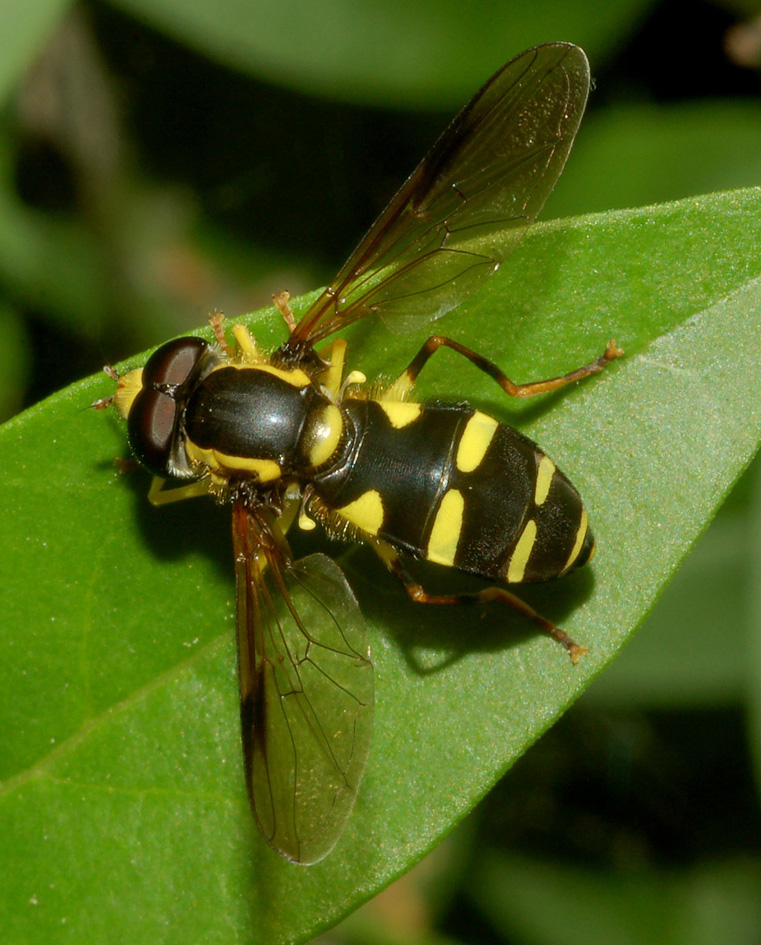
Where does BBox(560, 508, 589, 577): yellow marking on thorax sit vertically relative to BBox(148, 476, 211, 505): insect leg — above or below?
above

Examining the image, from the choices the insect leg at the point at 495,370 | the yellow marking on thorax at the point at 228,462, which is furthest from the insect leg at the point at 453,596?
the insect leg at the point at 495,370

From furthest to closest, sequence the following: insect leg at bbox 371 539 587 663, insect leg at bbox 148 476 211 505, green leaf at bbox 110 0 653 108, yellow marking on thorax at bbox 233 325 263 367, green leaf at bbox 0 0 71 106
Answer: green leaf at bbox 110 0 653 108
green leaf at bbox 0 0 71 106
yellow marking on thorax at bbox 233 325 263 367
insect leg at bbox 148 476 211 505
insect leg at bbox 371 539 587 663

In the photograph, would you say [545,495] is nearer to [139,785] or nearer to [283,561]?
[283,561]

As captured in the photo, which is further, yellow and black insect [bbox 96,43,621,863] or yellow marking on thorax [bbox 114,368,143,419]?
yellow marking on thorax [bbox 114,368,143,419]

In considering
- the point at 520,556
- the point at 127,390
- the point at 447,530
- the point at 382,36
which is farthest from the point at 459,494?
the point at 382,36

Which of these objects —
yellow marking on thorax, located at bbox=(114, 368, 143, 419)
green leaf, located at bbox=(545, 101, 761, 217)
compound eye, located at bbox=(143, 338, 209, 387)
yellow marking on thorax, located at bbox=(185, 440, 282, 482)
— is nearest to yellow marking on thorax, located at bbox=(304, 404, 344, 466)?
yellow marking on thorax, located at bbox=(185, 440, 282, 482)

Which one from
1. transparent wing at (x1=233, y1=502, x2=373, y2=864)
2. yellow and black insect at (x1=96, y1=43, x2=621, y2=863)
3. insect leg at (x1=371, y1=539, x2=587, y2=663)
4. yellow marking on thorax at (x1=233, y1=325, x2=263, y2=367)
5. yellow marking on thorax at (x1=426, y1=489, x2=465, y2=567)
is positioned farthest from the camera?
yellow marking on thorax at (x1=233, y1=325, x2=263, y2=367)

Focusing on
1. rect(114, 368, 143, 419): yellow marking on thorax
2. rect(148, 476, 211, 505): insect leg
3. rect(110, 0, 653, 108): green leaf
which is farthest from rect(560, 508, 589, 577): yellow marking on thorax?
rect(110, 0, 653, 108): green leaf

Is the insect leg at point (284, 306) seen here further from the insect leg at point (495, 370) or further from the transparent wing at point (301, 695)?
the transparent wing at point (301, 695)

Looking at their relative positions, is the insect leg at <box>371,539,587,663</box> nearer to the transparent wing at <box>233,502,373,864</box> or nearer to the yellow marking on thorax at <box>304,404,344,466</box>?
the transparent wing at <box>233,502,373,864</box>
